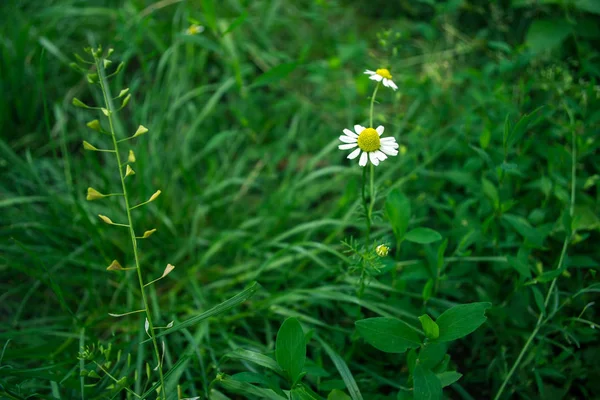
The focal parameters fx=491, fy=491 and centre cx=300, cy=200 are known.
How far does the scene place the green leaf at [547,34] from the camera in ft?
5.44

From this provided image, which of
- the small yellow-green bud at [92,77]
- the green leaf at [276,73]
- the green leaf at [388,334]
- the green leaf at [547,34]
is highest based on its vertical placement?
the small yellow-green bud at [92,77]

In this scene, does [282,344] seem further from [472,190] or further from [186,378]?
[472,190]

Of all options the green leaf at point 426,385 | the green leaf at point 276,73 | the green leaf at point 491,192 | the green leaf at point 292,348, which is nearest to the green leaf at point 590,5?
the green leaf at point 491,192

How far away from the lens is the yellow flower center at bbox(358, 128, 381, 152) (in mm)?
1020

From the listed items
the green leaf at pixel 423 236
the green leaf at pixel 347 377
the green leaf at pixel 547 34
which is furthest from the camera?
the green leaf at pixel 547 34

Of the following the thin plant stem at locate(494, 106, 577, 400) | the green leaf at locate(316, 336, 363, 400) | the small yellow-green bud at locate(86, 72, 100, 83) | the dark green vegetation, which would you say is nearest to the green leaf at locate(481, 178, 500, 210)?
the dark green vegetation

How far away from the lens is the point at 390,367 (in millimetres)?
1257

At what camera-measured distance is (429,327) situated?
93 cm

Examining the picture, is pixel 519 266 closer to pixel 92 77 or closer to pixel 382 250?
pixel 382 250

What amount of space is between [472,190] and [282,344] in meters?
0.78

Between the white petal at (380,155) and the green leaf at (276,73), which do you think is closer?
the white petal at (380,155)

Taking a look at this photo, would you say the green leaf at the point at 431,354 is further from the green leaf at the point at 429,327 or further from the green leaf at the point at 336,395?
the green leaf at the point at 336,395

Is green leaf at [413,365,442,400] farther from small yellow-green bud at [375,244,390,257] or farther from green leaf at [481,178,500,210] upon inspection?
green leaf at [481,178,500,210]

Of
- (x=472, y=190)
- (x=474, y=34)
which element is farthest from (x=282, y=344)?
(x=474, y=34)
